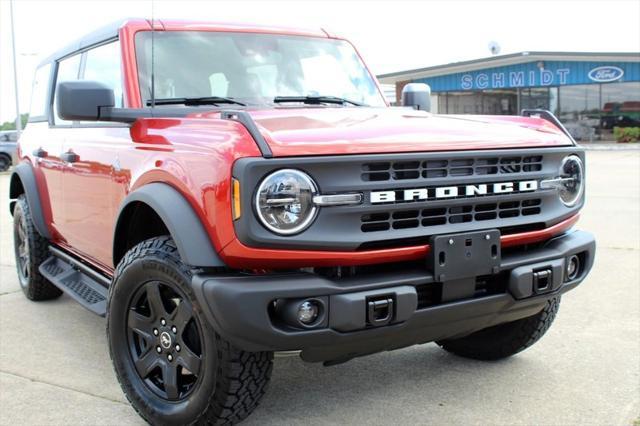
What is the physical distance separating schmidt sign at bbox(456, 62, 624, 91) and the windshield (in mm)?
27148

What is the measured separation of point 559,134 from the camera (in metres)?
3.18

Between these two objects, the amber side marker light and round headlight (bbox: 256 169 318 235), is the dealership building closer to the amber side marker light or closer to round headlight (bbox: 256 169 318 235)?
round headlight (bbox: 256 169 318 235)

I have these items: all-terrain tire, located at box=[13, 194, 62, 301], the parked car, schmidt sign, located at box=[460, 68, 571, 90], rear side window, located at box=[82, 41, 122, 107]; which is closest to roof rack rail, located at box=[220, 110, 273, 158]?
rear side window, located at box=[82, 41, 122, 107]

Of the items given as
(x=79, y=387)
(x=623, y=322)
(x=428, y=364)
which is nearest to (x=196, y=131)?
(x=79, y=387)

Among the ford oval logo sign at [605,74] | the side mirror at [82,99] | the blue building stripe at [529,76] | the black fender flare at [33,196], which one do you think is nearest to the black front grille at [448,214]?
the side mirror at [82,99]

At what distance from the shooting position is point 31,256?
4992mm

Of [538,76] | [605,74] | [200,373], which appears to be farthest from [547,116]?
[538,76]

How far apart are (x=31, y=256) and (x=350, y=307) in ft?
11.5

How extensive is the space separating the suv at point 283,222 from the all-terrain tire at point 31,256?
1.42 m

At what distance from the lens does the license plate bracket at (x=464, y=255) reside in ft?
8.35

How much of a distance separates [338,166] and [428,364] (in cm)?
182

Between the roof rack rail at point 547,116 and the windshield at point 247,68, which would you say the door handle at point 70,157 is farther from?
the roof rack rail at point 547,116

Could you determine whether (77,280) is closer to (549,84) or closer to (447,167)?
(447,167)

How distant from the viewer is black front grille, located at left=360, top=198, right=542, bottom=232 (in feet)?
8.18
